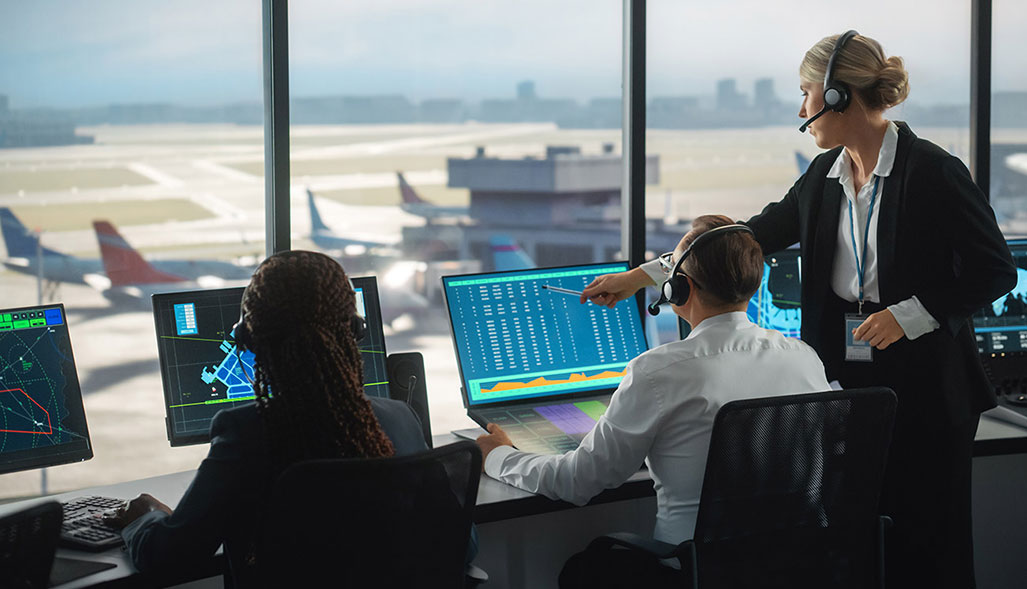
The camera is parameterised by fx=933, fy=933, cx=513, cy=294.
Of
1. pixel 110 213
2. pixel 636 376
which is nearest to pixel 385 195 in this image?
pixel 110 213

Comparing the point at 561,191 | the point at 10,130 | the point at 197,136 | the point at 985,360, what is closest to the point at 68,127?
the point at 10,130

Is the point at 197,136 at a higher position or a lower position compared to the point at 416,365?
higher

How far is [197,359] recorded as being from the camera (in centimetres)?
232

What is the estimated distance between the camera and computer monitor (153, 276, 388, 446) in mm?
2285

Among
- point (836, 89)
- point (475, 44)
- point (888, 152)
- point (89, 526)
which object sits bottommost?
point (89, 526)

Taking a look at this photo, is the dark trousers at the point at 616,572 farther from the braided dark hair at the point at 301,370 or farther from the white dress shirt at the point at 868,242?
the white dress shirt at the point at 868,242

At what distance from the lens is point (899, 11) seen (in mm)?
3965

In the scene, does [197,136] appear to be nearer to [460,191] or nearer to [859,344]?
[460,191]

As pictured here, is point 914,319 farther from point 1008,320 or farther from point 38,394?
point 38,394

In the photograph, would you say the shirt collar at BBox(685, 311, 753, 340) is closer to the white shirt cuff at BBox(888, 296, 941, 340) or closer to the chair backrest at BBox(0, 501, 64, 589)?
the white shirt cuff at BBox(888, 296, 941, 340)

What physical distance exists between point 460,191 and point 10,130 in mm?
7238

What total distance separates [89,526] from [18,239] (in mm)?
13113

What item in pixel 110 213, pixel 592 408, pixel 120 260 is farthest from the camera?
pixel 110 213

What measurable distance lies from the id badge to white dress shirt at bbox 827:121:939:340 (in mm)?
54
